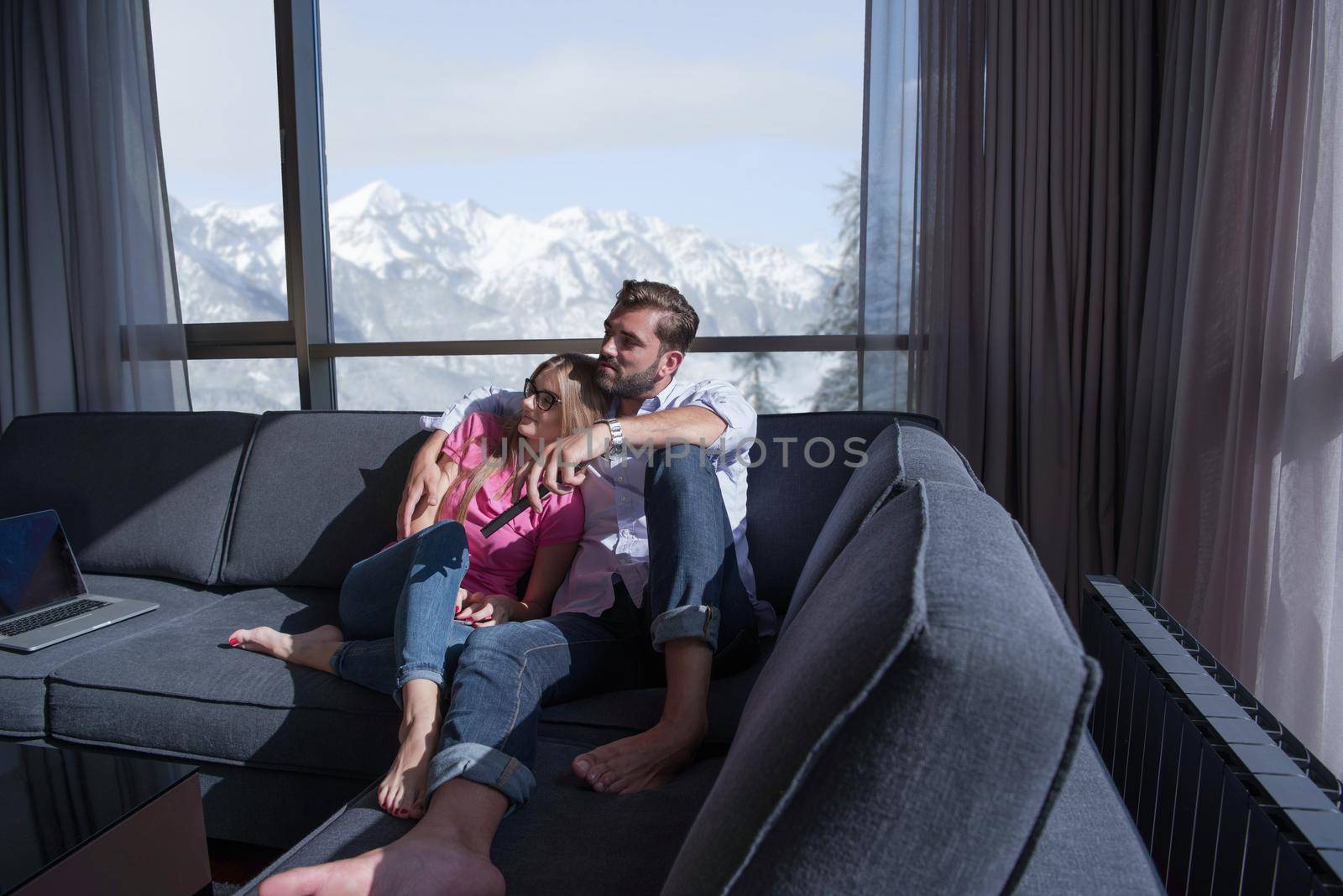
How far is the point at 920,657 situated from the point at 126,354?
10.7 ft

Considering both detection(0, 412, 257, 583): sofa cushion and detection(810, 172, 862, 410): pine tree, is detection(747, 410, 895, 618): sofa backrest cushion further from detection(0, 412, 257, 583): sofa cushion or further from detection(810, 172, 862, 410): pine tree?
detection(0, 412, 257, 583): sofa cushion

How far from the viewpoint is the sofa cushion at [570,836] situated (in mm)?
966

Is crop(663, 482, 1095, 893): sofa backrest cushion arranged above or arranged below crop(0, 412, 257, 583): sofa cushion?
above

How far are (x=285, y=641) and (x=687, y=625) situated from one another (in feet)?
2.84

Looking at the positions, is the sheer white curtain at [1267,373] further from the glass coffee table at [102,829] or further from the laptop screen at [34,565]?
the laptop screen at [34,565]

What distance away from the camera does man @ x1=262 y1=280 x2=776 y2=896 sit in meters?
1.02

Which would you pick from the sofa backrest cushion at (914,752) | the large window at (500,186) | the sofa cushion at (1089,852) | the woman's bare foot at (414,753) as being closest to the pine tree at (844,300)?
the large window at (500,186)

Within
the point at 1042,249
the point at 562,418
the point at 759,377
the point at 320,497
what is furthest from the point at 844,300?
the point at 320,497

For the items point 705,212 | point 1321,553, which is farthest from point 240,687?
point 705,212

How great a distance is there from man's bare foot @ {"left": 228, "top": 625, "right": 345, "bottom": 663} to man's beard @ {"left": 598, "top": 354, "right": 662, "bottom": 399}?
74cm

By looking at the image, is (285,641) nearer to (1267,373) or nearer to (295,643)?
(295,643)

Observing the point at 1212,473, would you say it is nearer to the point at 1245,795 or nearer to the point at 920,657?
the point at 1245,795

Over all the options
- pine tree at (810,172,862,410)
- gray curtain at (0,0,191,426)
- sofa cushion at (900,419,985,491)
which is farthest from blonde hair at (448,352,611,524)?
gray curtain at (0,0,191,426)

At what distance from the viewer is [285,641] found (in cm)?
168
